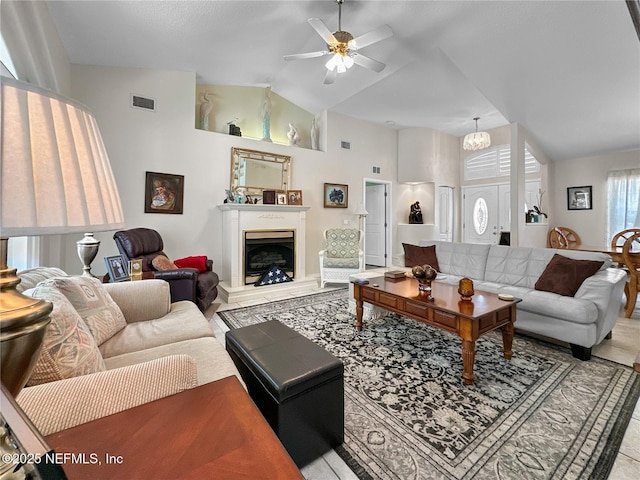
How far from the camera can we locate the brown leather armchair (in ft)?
9.63

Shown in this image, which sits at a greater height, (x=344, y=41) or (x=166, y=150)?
(x=344, y=41)

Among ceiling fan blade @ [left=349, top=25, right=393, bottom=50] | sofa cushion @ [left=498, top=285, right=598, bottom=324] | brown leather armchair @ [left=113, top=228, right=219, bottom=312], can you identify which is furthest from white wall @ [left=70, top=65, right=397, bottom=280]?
sofa cushion @ [left=498, top=285, right=598, bottom=324]

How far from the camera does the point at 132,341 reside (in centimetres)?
156

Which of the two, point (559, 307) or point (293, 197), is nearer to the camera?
point (559, 307)

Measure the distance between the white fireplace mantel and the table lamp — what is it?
358 centimetres

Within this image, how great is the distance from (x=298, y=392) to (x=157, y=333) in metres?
1.00

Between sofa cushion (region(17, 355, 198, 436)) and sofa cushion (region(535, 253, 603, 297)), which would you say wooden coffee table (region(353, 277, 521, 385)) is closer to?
sofa cushion (region(535, 253, 603, 297))

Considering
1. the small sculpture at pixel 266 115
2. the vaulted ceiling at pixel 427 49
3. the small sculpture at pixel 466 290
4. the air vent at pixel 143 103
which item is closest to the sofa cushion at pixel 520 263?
the small sculpture at pixel 466 290

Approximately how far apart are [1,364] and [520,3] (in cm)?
430

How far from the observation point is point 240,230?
14.1ft

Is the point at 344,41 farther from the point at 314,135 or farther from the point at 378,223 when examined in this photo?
the point at 378,223

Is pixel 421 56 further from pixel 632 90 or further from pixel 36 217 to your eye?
pixel 36 217

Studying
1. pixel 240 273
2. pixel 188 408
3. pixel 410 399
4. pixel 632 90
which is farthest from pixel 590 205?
pixel 188 408

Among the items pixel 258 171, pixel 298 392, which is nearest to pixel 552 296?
pixel 298 392
